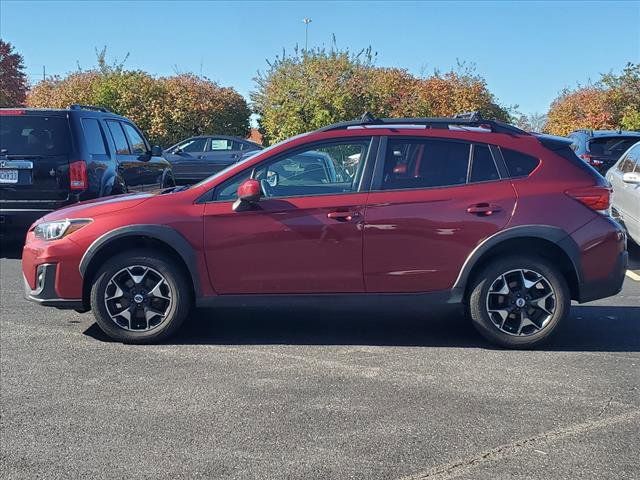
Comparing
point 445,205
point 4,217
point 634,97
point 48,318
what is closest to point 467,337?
point 445,205

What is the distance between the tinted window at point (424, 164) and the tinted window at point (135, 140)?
6.16 m

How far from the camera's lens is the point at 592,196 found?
214 inches

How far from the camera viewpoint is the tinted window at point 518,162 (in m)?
5.51

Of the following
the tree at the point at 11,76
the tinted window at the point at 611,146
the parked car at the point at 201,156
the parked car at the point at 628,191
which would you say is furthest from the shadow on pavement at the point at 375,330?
the tree at the point at 11,76

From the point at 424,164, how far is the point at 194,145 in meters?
15.2

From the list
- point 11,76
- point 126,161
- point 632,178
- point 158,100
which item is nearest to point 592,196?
point 632,178

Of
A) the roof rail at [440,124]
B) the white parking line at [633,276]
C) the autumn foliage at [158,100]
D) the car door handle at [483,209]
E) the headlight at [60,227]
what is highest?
the autumn foliage at [158,100]

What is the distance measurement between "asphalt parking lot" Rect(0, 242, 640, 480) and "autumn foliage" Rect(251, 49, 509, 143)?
55.9 ft

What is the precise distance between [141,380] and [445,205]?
8.21 feet

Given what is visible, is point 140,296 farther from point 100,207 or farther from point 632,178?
point 632,178

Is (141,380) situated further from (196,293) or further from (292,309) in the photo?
(292,309)

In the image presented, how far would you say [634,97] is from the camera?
85.6 feet

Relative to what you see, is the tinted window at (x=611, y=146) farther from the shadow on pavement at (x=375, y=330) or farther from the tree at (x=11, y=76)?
the tree at (x=11, y=76)

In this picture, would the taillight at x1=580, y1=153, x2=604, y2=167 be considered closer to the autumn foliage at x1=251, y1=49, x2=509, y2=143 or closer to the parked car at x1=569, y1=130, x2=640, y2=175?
the parked car at x1=569, y1=130, x2=640, y2=175
